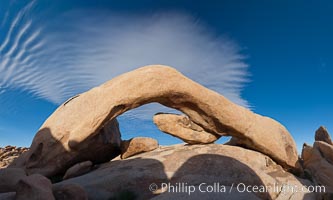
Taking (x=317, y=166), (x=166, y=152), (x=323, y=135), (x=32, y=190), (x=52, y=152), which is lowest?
(x=32, y=190)

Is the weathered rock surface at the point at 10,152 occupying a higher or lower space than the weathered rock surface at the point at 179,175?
higher

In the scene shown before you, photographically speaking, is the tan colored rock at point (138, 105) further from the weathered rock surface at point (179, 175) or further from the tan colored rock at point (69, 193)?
the tan colored rock at point (69, 193)

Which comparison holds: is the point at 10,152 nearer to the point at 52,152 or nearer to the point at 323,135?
the point at 52,152

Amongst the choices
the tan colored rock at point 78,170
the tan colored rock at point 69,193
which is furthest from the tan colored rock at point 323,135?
the tan colored rock at point 69,193

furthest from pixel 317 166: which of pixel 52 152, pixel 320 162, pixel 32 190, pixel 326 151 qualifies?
pixel 32 190

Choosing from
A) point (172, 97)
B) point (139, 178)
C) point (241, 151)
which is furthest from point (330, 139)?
point (139, 178)

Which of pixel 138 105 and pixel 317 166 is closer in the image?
pixel 138 105

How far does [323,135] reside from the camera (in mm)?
24641

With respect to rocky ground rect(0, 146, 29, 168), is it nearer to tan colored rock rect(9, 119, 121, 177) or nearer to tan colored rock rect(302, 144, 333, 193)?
tan colored rock rect(9, 119, 121, 177)

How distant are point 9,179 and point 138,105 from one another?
7507mm

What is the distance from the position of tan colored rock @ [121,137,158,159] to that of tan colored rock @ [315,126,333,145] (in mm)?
14845

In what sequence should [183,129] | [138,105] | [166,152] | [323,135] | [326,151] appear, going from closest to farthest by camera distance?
[166,152]
[138,105]
[183,129]
[326,151]
[323,135]

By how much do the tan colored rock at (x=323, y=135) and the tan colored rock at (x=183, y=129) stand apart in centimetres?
1183

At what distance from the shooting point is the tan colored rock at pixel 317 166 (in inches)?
671
